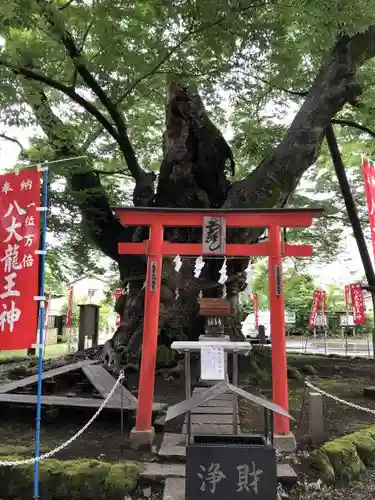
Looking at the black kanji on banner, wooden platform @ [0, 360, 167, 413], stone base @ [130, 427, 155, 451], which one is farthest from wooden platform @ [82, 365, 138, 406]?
the black kanji on banner

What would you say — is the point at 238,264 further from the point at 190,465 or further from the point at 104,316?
the point at 104,316

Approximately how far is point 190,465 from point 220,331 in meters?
5.06

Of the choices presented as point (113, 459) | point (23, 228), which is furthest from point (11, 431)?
point (23, 228)

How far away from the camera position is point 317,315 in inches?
923

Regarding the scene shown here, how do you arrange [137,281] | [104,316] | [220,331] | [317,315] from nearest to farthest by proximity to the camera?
[220,331], [137,281], [317,315], [104,316]

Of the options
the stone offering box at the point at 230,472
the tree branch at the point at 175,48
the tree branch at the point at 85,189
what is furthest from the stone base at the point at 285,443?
the tree branch at the point at 85,189

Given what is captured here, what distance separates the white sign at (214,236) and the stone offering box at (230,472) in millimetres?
3111

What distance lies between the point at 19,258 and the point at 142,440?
2.71 metres

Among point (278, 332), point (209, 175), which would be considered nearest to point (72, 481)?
point (278, 332)

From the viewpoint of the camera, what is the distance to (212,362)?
15.7ft

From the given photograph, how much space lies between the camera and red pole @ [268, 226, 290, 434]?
17.8 ft

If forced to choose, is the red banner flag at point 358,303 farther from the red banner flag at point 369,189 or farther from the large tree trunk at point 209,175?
the red banner flag at point 369,189

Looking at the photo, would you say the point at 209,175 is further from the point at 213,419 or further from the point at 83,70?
the point at 213,419

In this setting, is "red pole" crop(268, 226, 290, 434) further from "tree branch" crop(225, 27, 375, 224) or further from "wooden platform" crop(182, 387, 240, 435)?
"tree branch" crop(225, 27, 375, 224)
